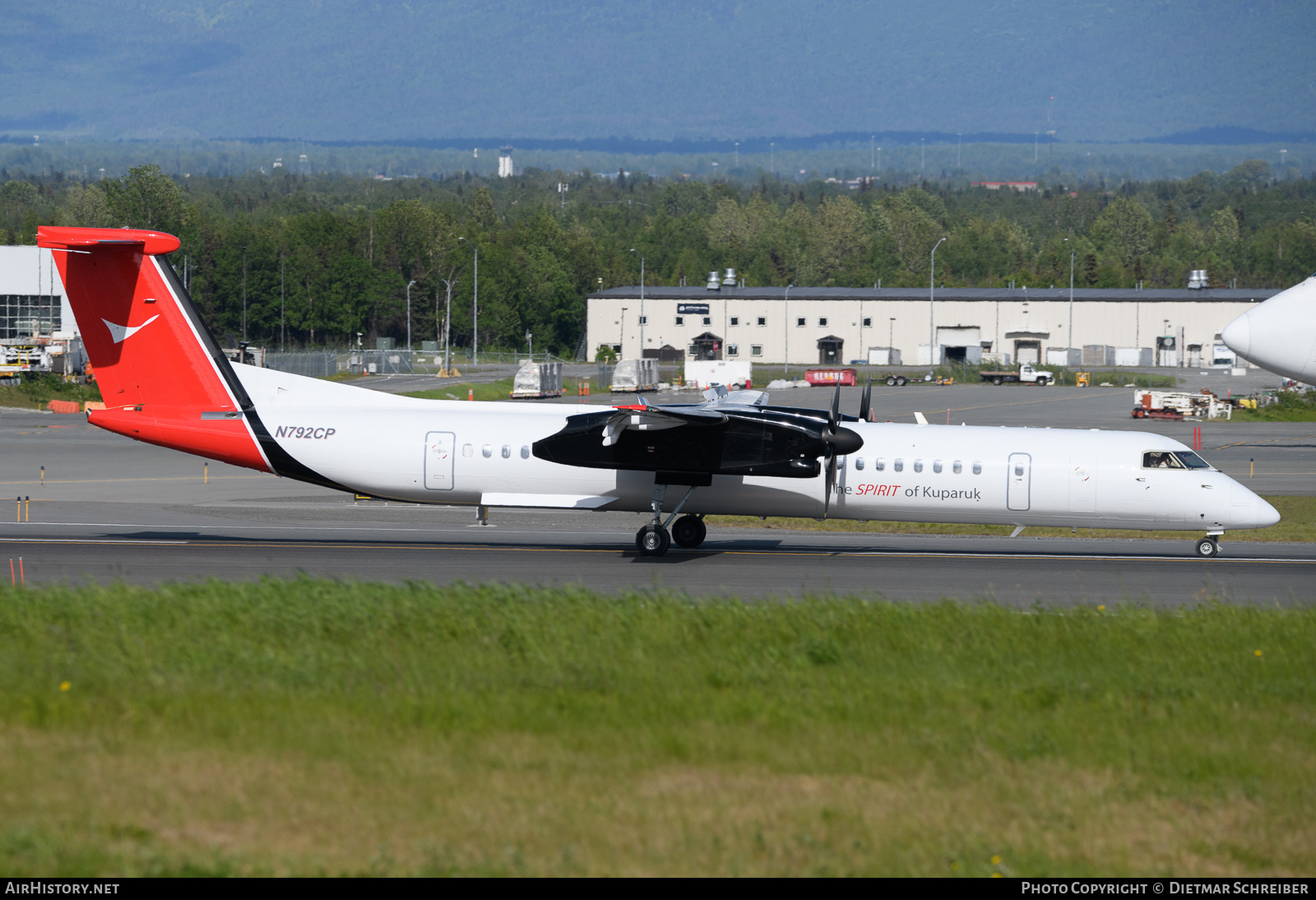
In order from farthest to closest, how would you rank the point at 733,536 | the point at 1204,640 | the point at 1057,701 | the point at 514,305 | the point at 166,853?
1. the point at 514,305
2. the point at 733,536
3. the point at 1204,640
4. the point at 1057,701
5. the point at 166,853

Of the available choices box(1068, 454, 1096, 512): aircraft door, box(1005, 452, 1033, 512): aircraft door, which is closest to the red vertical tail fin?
box(1005, 452, 1033, 512): aircraft door

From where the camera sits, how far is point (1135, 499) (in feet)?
84.7

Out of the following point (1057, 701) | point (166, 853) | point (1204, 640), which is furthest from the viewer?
point (1204, 640)

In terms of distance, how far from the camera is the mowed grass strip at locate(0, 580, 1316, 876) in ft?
28.0

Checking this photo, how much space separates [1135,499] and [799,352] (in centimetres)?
9745

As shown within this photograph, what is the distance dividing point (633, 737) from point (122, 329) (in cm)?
1936

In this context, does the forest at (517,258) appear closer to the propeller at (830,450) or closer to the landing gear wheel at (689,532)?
the landing gear wheel at (689,532)

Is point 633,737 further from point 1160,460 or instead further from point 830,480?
point 1160,460

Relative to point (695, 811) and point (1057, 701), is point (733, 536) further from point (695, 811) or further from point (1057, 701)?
point (695, 811)

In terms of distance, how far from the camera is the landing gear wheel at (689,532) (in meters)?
27.2

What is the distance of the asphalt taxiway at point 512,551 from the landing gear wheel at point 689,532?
29cm

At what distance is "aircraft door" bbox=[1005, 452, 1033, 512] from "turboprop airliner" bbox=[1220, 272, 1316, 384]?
8427mm

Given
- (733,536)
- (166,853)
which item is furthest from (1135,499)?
(166,853)

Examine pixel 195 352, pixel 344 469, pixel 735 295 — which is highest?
pixel 735 295
